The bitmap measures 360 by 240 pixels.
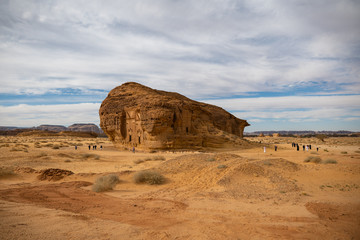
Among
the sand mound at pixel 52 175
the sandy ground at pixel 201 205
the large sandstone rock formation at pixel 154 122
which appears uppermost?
the large sandstone rock formation at pixel 154 122

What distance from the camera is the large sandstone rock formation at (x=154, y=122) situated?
29641mm

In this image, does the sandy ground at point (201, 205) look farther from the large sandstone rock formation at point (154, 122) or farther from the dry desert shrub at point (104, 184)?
the large sandstone rock formation at point (154, 122)

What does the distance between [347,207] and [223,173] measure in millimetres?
5593

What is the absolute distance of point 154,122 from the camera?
29.0 meters

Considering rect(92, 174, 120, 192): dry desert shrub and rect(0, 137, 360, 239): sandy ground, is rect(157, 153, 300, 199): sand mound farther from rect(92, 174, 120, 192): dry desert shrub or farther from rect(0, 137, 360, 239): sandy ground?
rect(92, 174, 120, 192): dry desert shrub

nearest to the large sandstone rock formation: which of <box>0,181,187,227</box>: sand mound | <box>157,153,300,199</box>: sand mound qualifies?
<box>157,153,300,199</box>: sand mound

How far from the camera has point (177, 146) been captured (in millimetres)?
30219

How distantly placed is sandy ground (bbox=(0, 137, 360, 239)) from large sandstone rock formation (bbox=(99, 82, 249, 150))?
49.6 feet

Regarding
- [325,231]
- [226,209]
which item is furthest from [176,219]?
[325,231]

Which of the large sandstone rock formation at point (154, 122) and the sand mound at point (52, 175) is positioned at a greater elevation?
the large sandstone rock formation at point (154, 122)

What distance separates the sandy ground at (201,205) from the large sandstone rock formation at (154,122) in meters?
15.1

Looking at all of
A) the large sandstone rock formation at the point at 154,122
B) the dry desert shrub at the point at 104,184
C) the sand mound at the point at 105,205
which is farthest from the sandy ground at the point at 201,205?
the large sandstone rock formation at the point at 154,122

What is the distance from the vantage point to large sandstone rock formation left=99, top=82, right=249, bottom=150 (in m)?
29.6

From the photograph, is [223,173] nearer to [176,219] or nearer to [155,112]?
[176,219]
